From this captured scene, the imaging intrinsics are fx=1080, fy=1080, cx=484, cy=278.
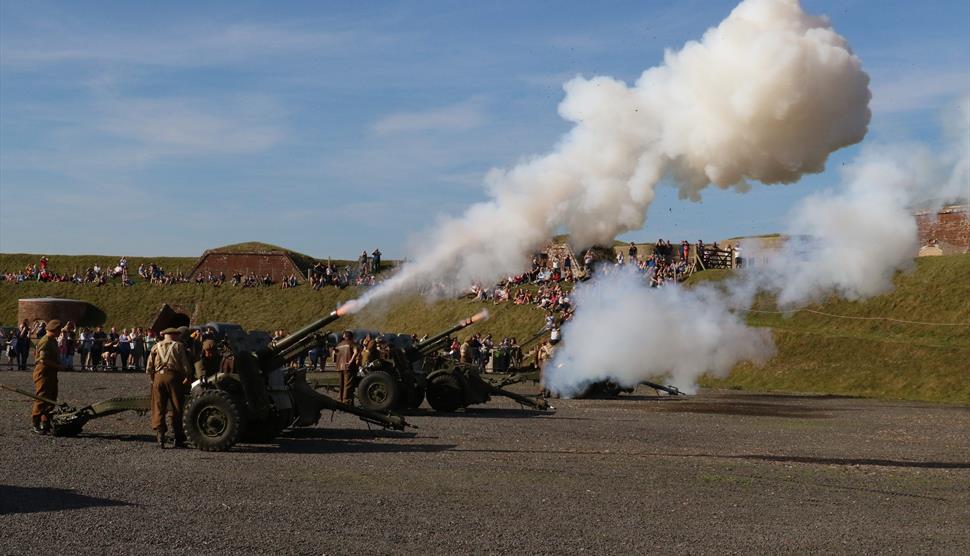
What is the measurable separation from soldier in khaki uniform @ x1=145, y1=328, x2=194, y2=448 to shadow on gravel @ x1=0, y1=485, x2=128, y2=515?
434 centimetres

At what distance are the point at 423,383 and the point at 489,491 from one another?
13827mm

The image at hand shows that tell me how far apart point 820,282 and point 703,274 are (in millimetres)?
10669

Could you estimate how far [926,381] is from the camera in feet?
123

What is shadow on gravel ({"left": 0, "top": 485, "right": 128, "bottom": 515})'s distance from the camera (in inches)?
448

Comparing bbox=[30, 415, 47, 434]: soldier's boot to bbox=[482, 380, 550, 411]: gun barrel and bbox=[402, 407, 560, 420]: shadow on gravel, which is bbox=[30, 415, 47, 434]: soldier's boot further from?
bbox=[482, 380, 550, 411]: gun barrel

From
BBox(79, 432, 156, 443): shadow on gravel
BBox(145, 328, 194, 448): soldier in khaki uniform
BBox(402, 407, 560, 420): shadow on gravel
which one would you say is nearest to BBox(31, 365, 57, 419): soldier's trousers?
BBox(79, 432, 156, 443): shadow on gravel

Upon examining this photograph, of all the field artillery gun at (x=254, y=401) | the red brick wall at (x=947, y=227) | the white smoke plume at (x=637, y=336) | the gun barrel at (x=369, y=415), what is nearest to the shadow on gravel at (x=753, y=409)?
the white smoke plume at (x=637, y=336)

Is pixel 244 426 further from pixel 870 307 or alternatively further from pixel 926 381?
pixel 870 307

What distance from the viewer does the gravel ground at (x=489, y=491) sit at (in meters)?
10.4

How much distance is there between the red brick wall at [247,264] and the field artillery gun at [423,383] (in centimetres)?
5243

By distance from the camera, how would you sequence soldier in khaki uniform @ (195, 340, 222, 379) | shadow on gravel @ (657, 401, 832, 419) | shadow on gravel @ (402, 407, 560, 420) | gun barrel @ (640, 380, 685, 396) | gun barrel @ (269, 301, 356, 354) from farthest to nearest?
gun barrel @ (640, 380, 685, 396), shadow on gravel @ (657, 401, 832, 419), shadow on gravel @ (402, 407, 560, 420), gun barrel @ (269, 301, 356, 354), soldier in khaki uniform @ (195, 340, 222, 379)

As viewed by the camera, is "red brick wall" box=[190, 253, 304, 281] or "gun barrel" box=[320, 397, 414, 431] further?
"red brick wall" box=[190, 253, 304, 281]

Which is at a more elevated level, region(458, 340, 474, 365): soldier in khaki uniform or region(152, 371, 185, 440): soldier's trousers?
region(458, 340, 474, 365): soldier in khaki uniform

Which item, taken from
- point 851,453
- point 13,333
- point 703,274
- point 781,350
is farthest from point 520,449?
point 703,274
